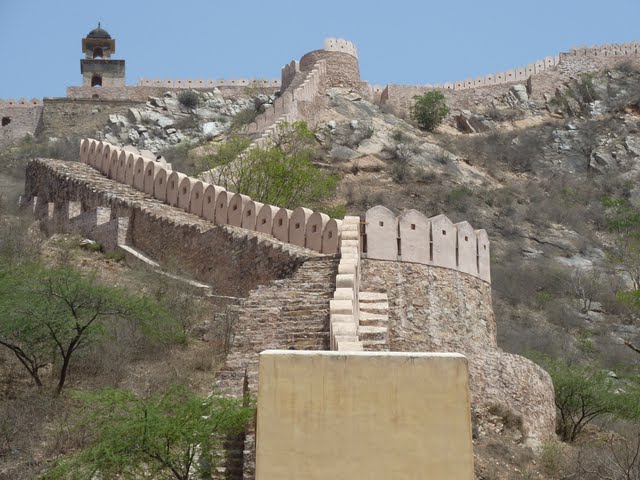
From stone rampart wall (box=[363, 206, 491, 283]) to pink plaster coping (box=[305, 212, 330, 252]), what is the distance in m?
1.53

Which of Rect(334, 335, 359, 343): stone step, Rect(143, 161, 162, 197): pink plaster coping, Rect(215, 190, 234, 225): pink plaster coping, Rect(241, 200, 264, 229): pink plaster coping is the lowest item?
Rect(334, 335, 359, 343): stone step

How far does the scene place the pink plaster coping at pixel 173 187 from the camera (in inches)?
1059

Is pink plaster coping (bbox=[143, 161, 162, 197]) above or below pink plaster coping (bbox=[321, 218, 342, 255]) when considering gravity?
above

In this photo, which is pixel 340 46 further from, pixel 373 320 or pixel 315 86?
pixel 373 320

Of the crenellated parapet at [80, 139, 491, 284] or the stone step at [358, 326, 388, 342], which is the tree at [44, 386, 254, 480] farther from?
the crenellated parapet at [80, 139, 491, 284]

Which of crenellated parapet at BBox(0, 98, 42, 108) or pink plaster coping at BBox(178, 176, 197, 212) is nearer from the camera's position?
pink plaster coping at BBox(178, 176, 197, 212)

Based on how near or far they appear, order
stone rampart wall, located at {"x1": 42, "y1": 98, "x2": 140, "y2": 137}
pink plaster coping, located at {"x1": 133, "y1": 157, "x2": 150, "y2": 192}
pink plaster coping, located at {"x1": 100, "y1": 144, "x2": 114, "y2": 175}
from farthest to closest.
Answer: stone rampart wall, located at {"x1": 42, "y1": 98, "x2": 140, "y2": 137} < pink plaster coping, located at {"x1": 100, "y1": 144, "x2": 114, "y2": 175} < pink plaster coping, located at {"x1": 133, "y1": 157, "x2": 150, "y2": 192}

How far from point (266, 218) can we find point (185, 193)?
154 inches

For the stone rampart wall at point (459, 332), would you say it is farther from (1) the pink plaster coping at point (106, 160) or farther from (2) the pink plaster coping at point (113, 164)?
(1) the pink plaster coping at point (106, 160)

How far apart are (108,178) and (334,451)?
21.1 metres

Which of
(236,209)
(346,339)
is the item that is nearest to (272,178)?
(236,209)

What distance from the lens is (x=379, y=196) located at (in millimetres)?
40312

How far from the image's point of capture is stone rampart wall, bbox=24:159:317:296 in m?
21.6

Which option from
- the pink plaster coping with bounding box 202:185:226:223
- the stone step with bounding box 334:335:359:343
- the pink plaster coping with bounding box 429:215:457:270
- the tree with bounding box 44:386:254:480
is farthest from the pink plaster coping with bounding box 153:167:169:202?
the tree with bounding box 44:386:254:480
